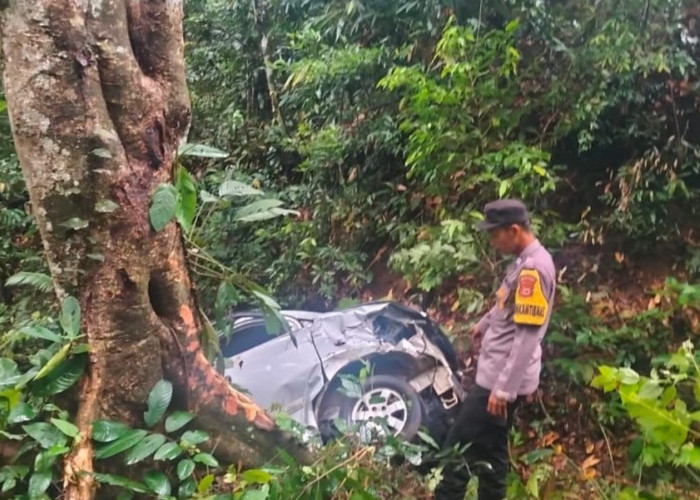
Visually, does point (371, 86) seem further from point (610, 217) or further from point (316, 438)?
point (316, 438)

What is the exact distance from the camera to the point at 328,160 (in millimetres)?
7582

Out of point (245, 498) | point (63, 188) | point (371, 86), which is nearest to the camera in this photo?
point (245, 498)

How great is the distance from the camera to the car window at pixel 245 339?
4.77 metres

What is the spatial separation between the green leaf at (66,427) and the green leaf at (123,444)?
0.39 ft

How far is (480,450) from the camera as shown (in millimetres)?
3672

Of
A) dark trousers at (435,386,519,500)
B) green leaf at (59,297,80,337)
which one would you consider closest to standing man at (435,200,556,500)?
dark trousers at (435,386,519,500)

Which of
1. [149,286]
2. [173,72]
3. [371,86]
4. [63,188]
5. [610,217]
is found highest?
[173,72]

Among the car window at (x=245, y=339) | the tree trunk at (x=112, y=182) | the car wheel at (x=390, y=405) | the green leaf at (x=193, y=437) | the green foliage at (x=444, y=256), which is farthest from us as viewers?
the green foliage at (x=444, y=256)

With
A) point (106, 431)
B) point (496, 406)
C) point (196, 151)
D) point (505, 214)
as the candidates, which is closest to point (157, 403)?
point (106, 431)

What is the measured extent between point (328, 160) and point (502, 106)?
8.12 feet

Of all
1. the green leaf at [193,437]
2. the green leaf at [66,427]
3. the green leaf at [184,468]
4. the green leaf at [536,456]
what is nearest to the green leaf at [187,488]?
the green leaf at [184,468]

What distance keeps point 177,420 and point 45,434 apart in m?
0.48

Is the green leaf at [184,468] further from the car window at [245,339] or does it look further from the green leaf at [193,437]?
the car window at [245,339]

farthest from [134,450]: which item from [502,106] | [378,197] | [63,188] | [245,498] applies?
[378,197]
